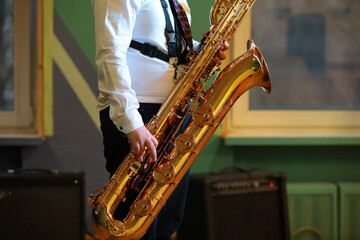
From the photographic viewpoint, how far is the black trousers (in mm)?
1463

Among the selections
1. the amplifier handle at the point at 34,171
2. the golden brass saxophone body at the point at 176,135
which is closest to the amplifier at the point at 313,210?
the golden brass saxophone body at the point at 176,135

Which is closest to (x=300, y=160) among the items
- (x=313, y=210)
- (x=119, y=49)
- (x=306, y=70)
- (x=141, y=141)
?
(x=313, y=210)

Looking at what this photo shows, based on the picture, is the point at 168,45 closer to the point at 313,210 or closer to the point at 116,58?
the point at 116,58

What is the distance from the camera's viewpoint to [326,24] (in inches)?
123

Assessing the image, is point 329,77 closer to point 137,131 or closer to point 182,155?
point 182,155

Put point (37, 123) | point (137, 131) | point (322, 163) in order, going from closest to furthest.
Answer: point (137, 131) < point (37, 123) < point (322, 163)

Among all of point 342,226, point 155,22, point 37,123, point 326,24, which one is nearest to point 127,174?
point 155,22

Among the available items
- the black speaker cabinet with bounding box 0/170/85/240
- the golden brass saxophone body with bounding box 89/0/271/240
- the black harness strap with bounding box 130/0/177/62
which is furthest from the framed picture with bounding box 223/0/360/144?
the black harness strap with bounding box 130/0/177/62

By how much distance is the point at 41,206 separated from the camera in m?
2.31

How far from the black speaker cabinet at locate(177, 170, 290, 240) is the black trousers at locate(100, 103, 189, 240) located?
764mm

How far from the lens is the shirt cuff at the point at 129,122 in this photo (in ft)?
4.39

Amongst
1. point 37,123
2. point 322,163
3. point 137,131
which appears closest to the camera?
point 137,131

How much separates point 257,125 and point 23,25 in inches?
67.9

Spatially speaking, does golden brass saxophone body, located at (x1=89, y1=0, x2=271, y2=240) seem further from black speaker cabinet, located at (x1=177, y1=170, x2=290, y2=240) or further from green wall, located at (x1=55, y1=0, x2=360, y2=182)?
green wall, located at (x1=55, y1=0, x2=360, y2=182)
